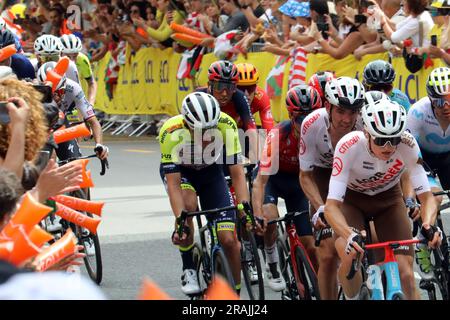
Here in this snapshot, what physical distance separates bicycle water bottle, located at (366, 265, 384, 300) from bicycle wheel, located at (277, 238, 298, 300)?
159 cm

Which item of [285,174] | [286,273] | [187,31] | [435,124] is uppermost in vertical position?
[435,124]

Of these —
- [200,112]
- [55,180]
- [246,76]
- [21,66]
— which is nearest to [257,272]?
→ [200,112]

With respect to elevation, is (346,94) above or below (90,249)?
above

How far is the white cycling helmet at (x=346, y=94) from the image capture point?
24.6 ft

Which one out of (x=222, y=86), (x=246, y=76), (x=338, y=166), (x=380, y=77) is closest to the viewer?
(x=338, y=166)

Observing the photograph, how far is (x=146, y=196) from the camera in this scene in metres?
14.4

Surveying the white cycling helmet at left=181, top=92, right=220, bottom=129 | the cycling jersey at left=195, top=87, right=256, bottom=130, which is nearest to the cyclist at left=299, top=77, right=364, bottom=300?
the white cycling helmet at left=181, top=92, right=220, bottom=129

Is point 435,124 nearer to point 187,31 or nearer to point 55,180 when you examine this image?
point 55,180

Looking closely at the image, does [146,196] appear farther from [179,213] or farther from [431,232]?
[431,232]

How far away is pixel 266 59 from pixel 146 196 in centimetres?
531

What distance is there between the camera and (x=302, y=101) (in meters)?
8.34

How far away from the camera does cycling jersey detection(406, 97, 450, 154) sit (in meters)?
8.90

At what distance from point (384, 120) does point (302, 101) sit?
6.05 ft

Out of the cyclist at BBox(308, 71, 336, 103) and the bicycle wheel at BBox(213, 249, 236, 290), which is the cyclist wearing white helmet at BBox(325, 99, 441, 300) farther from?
the cyclist at BBox(308, 71, 336, 103)
